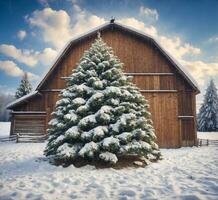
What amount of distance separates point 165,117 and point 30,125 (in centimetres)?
1074

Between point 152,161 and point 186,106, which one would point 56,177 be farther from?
point 186,106

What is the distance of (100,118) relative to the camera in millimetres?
8805

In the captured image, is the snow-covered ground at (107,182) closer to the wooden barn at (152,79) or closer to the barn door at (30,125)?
the wooden barn at (152,79)

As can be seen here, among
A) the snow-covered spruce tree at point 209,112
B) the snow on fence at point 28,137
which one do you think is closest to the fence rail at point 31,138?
the snow on fence at point 28,137

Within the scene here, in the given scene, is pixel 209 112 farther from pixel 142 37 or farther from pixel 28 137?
pixel 28 137

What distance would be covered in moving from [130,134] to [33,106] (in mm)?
11965

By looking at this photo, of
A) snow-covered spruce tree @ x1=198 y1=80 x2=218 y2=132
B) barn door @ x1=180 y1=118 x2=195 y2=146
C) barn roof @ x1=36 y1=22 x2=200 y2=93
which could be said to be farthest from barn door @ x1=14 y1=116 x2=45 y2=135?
snow-covered spruce tree @ x1=198 y1=80 x2=218 y2=132

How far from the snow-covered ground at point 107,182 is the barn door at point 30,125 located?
31.5ft

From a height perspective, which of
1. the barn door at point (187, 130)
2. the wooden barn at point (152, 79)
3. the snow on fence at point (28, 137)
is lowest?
the snow on fence at point (28, 137)

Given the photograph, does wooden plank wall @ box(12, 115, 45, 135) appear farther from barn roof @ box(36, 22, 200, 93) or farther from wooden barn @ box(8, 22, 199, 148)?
barn roof @ box(36, 22, 200, 93)

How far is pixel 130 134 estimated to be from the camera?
8.57 meters

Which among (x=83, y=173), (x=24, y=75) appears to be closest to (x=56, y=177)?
(x=83, y=173)

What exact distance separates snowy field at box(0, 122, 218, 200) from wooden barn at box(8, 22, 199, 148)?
7407mm

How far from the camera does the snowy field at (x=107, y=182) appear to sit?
5.38 m
